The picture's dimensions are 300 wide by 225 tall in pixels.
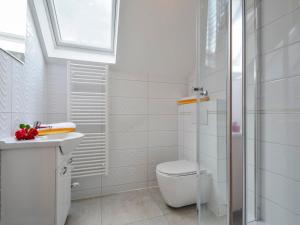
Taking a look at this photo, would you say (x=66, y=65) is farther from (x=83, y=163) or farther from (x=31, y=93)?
(x=83, y=163)

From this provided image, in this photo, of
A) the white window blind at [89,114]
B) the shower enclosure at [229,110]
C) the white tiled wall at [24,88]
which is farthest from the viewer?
the white window blind at [89,114]

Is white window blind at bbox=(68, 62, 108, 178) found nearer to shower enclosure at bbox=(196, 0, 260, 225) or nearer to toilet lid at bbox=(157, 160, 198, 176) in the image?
toilet lid at bbox=(157, 160, 198, 176)

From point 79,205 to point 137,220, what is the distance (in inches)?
26.8

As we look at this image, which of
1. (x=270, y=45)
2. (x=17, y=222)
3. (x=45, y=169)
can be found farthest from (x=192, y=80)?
(x=17, y=222)

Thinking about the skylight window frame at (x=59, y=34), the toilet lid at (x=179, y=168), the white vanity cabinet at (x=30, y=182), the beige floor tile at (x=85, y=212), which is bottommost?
the beige floor tile at (x=85, y=212)

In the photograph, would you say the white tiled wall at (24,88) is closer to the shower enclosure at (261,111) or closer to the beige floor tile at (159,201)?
the shower enclosure at (261,111)

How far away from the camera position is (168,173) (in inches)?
56.1

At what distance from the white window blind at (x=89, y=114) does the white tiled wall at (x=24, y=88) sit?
27 cm

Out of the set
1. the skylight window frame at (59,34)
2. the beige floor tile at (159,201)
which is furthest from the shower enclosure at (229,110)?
the skylight window frame at (59,34)

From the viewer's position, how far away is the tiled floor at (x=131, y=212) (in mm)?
1355

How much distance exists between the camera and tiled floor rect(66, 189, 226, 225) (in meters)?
1.36

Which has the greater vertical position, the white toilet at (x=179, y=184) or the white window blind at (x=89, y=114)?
the white window blind at (x=89, y=114)

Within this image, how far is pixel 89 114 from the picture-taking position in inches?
70.1

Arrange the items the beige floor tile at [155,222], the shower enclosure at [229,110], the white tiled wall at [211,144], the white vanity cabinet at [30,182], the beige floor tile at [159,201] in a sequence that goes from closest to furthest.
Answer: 1. the shower enclosure at [229,110]
2. the white vanity cabinet at [30,182]
3. the white tiled wall at [211,144]
4. the beige floor tile at [155,222]
5. the beige floor tile at [159,201]
